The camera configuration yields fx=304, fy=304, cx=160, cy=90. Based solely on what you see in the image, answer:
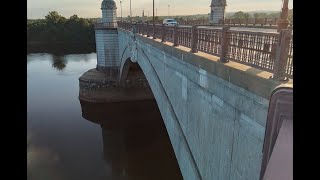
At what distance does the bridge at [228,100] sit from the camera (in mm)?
2488

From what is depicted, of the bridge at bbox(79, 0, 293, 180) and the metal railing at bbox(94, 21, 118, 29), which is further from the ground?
the metal railing at bbox(94, 21, 118, 29)

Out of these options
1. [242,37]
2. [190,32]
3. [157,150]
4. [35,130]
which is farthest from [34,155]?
[242,37]

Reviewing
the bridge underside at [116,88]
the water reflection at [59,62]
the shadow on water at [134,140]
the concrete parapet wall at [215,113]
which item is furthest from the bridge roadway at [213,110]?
the water reflection at [59,62]

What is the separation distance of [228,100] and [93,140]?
18596mm

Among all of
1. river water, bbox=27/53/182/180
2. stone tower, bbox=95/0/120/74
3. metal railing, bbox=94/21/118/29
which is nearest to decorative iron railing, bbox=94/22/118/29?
metal railing, bbox=94/21/118/29

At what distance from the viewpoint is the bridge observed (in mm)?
2488

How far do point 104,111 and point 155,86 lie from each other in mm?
16185

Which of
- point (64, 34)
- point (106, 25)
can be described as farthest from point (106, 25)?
point (64, 34)

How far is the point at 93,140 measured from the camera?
22.6 m

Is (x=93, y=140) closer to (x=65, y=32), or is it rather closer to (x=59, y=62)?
(x=59, y=62)

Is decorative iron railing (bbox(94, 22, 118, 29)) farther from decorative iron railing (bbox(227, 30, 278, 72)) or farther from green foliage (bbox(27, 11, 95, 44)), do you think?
green foliage (bbox(27, 11, 95, 44))
